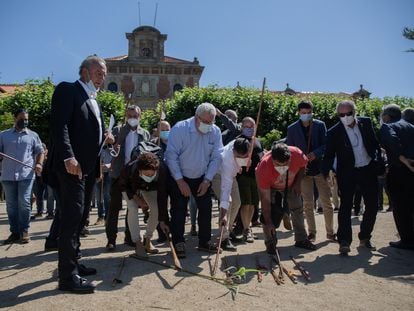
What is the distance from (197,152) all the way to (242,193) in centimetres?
135

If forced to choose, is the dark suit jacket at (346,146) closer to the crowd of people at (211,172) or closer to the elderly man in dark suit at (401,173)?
the crowd of people at (211,172)

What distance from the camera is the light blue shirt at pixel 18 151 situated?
22.5 feet

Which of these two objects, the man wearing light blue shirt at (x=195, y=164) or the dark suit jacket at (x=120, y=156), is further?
the dark suit jacket at (x=120, y=156)

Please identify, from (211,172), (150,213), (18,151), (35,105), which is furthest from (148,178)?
(35,105)

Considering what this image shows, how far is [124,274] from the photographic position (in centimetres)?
488

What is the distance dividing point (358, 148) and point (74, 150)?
435cm

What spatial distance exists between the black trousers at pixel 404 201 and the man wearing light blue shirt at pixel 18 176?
6169 millimetres

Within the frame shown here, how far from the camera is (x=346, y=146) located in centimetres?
634

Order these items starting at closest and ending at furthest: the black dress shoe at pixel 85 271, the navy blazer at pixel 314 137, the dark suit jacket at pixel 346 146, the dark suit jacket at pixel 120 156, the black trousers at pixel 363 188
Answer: the black dress shoe at pixel 85 271
the black trousers at pixel 363 188
the dark suit jacket at pixel 346 146
the dark suit jacket at pixel 120 156
the navy blazer at pixel 314 137

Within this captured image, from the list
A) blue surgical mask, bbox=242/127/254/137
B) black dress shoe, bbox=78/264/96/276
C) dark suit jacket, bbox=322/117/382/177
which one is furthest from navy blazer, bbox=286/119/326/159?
black dress shoe, bbox=78/264/96/276

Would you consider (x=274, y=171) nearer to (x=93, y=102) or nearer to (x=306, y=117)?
(x=306, y=117)

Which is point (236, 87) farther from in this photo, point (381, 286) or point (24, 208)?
point (381, 286)

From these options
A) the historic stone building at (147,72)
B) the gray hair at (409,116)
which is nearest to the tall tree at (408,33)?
the gray hair at (409,116)

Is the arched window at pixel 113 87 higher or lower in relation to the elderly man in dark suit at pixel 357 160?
higher
